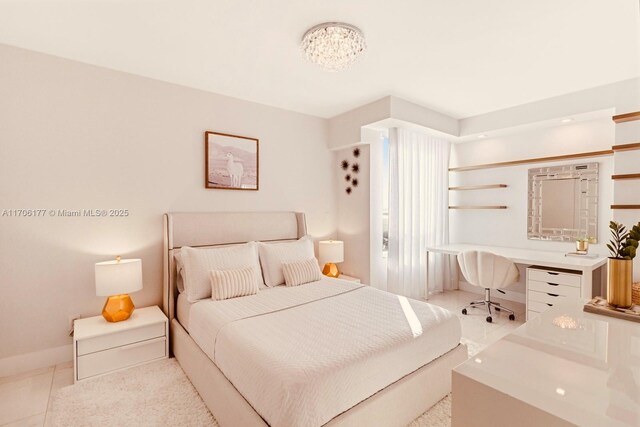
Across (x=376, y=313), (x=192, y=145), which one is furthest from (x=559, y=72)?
(x=192, y=145)

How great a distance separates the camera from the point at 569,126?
12.0 ft

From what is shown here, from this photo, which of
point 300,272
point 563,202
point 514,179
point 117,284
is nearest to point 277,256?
point 300,272

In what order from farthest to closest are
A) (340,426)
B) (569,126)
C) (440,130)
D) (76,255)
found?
(440,130)
(569,126)
(76,255)
(340,426)

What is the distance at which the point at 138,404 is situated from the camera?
199 centimetres

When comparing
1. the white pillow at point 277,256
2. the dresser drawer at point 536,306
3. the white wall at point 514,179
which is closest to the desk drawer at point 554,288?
the dresser drawer at point 536,306

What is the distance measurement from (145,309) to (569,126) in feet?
16.9

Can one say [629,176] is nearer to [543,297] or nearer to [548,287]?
[548,287]

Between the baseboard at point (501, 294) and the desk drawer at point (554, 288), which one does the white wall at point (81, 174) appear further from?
the baseboard at point (501, 294)

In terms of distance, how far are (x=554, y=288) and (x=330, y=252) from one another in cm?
237

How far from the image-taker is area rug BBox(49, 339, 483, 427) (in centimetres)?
183

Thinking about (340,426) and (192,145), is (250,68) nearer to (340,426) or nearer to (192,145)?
(192,145)

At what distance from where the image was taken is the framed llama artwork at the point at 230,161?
326 centimetres

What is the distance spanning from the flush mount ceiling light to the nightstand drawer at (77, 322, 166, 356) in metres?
2.52

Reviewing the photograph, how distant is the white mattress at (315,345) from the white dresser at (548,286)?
157 cm
